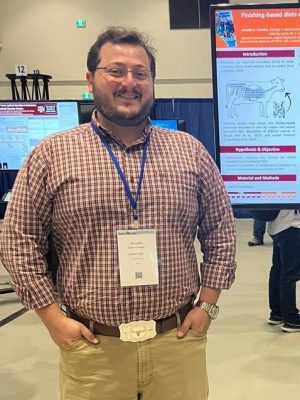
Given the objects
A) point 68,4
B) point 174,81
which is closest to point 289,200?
point 174,81

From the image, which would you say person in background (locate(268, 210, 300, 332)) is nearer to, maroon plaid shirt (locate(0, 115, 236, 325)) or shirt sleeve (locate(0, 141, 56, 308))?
maroon plaid shirt (locate(0, 115, 236, 325))

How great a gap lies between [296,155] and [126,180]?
894 millimetres

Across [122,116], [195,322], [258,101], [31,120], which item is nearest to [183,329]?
[195,322]

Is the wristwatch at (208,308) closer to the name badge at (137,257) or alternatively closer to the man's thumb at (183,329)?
the man's thumb at (183,329)

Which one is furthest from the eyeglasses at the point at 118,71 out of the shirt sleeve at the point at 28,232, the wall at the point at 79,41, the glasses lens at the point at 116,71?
the wall at the point at 79,41

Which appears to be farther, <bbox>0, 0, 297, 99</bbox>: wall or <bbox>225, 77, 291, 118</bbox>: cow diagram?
<bbox>0, 0, 297, 99</bbox>: wall

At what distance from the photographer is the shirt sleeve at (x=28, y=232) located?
4.62ft

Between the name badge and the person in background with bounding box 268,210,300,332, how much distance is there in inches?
75.0

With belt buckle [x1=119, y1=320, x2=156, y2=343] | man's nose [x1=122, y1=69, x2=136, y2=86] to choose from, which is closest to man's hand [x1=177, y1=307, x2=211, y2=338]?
belt buckle [x1=119, y1=320, x2=156, y2=343]

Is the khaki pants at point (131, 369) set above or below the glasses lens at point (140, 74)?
below

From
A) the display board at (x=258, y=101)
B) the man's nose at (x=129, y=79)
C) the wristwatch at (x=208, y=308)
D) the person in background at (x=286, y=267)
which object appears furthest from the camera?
the person in background at (x=286, y=267)

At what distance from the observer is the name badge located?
55.7 inches

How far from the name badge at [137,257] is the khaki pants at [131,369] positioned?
0.58ft

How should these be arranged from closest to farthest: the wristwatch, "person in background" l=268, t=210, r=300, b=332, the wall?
the wristwatch, "person in background" l=268, t=210, r=300, b=332, the wall
